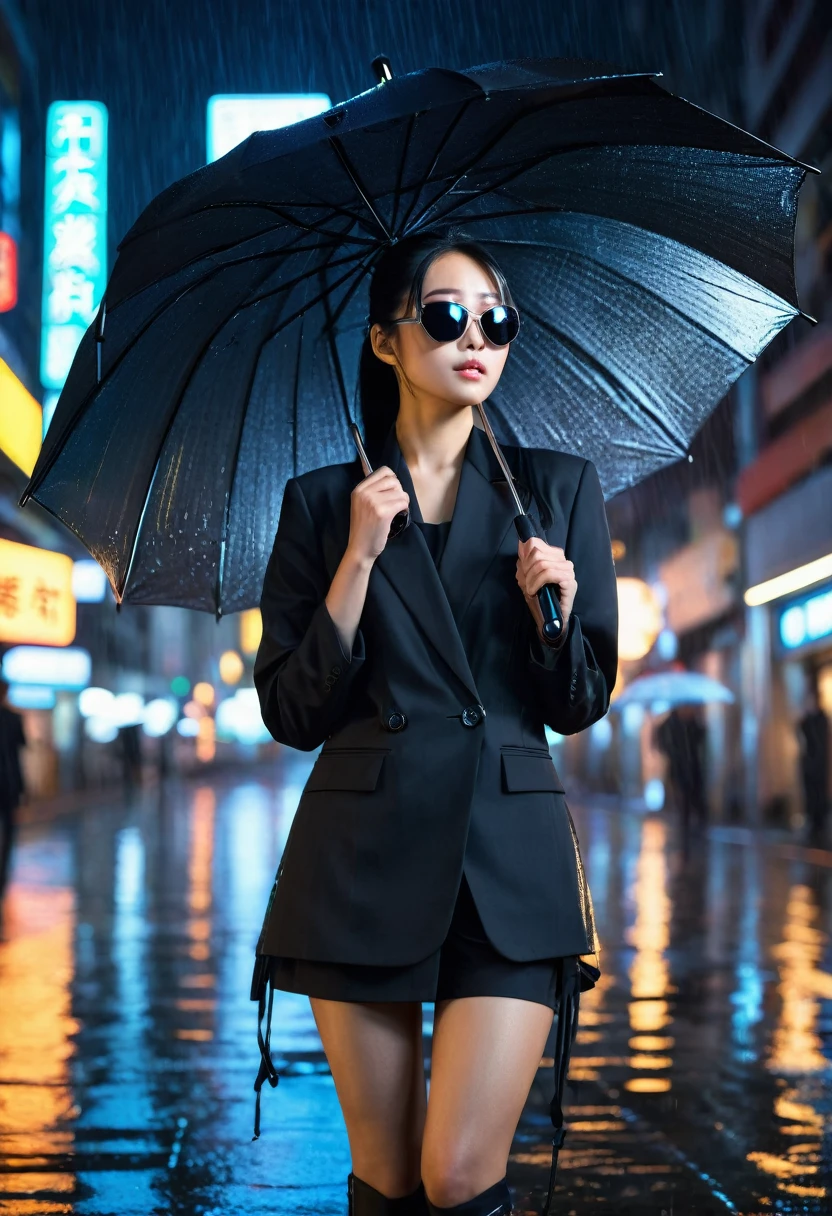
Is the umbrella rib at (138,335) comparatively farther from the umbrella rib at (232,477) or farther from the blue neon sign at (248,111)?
the blue neon sign at (248,111)

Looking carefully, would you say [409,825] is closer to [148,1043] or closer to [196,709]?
[148,1043]

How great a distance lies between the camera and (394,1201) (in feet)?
7.88

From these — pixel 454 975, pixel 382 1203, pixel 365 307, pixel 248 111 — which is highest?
pixel 248 111

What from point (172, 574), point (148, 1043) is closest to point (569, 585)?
point (172, 574)

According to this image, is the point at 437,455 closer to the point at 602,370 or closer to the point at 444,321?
the point at 444,321

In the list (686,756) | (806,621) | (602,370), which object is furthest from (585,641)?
(806,621)

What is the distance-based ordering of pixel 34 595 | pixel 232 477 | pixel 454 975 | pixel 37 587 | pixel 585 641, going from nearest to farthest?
pixel 454 975 < pixel 585 641 < pixel 232 477 < pixel 34 595 < pixel 37 587

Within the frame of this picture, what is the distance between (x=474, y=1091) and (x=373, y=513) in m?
0.92

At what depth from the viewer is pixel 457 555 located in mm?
2486

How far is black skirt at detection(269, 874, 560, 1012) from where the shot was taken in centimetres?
233

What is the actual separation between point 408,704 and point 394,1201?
813 mm

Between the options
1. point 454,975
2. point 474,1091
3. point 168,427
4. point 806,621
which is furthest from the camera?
point 806,621

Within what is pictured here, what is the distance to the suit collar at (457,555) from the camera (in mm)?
2398

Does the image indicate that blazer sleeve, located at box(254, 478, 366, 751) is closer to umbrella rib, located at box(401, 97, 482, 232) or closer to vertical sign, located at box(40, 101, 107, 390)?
umbrella rib, located at box(401, 97, 482, 232)
